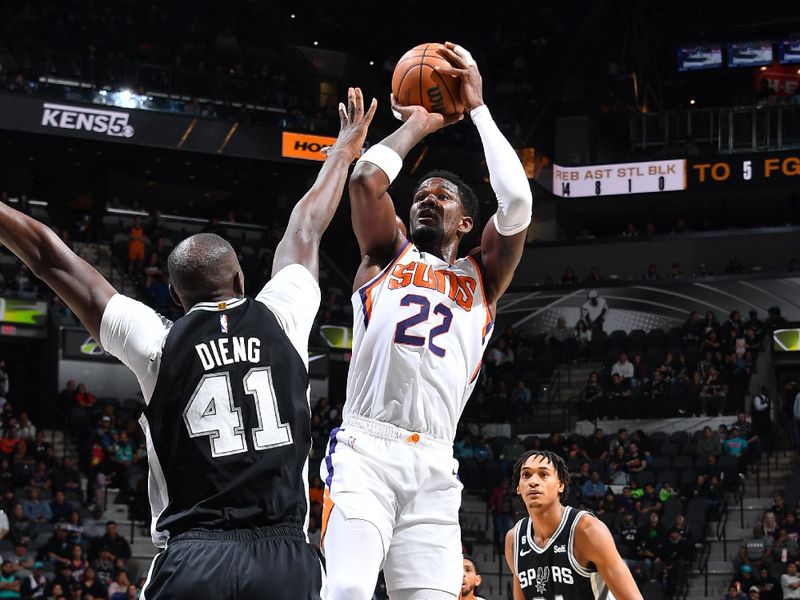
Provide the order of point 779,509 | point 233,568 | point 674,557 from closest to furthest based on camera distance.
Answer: point 233,568 → point 674,557 → point 779,509

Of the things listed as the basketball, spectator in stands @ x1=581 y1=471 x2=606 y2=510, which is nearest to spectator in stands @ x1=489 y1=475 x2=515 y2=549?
spectator in stands @ x1=581 y1=471 x2=606 y2=510

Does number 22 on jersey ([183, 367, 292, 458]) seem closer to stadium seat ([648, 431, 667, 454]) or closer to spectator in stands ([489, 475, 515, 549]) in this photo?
spectator in stands ([489, 475, 515, 549])

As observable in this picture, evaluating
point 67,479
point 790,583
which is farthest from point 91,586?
point 790,583

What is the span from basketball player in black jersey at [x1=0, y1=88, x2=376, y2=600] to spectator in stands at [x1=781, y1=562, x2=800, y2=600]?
46.6ft

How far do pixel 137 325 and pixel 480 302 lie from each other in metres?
2.19

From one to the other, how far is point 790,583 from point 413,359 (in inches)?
515

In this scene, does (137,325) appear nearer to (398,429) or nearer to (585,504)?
(398,429)

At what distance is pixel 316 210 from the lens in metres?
4.42

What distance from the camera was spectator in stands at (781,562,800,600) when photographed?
54.5 feet

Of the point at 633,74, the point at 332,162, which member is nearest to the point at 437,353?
the point at 332,162

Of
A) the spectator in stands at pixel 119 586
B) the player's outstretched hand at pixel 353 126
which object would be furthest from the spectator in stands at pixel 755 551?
the player's outstretched hand at pixel 353 126

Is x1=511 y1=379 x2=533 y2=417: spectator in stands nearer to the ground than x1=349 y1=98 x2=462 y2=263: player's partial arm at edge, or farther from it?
nearer to the ground

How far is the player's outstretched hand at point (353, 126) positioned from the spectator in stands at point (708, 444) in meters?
18.6

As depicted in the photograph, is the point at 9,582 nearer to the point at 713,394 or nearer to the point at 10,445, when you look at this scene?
the point at 10,445
